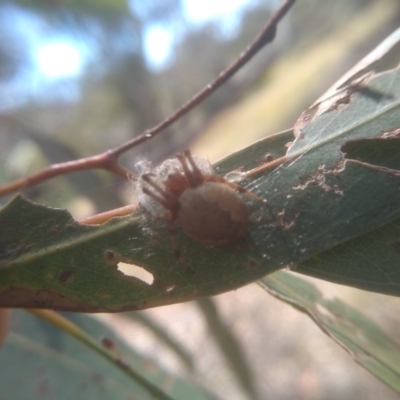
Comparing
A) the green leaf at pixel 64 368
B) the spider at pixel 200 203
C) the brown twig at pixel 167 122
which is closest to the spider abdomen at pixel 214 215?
the spider at pixel 200 203

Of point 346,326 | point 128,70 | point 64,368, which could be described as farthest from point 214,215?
point 128,70

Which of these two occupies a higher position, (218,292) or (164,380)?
(218,292)

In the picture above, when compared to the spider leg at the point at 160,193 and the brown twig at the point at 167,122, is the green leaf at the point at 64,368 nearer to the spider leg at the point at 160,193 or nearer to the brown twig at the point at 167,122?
the brown twig at the point at 167,122

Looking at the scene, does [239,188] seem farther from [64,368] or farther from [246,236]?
[64,368]

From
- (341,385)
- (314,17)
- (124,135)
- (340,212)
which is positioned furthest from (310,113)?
(314,17)

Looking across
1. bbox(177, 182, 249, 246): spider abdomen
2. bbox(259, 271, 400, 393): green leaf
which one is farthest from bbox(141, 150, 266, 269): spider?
bbox(259, 271, 400, 393): green leaf

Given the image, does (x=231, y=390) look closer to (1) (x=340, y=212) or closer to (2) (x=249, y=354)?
(2) (x=249, y=354)

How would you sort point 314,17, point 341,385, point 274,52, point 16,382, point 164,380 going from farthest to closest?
1. point 274,52
2. point 314,17
3. point 341,385
4. point 164,380
5. point 16,382
